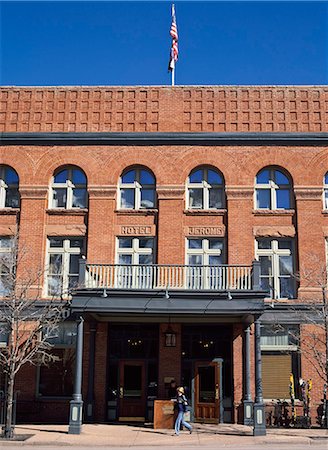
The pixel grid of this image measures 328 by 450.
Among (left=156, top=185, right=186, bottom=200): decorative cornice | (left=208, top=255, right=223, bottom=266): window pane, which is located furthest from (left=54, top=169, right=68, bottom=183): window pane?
(left=208, top=255, right=223, bottom=266): window pane

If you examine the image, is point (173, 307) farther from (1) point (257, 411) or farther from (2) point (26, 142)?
(2) point (26, 142)

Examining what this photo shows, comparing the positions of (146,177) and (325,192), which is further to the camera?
(146,177)

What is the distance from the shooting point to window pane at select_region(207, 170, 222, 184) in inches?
960

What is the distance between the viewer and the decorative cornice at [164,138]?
78.9 ft

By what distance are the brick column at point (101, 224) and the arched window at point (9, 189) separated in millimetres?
3095

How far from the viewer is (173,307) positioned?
1986 centimetres

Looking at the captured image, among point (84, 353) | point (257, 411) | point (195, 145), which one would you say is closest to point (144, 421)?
point (84, 353)

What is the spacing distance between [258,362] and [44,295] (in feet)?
28.1

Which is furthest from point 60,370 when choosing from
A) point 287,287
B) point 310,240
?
point 310,240

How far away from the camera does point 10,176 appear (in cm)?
2475

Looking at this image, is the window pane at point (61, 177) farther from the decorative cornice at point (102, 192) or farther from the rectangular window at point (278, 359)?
the rectangular window at point (278, 359)

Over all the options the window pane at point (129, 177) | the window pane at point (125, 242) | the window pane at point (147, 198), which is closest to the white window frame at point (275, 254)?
the window pane at point (147, 198)

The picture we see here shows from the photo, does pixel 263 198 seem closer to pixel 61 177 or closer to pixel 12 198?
pixel 61 177

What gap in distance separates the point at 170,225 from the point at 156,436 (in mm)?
8105
